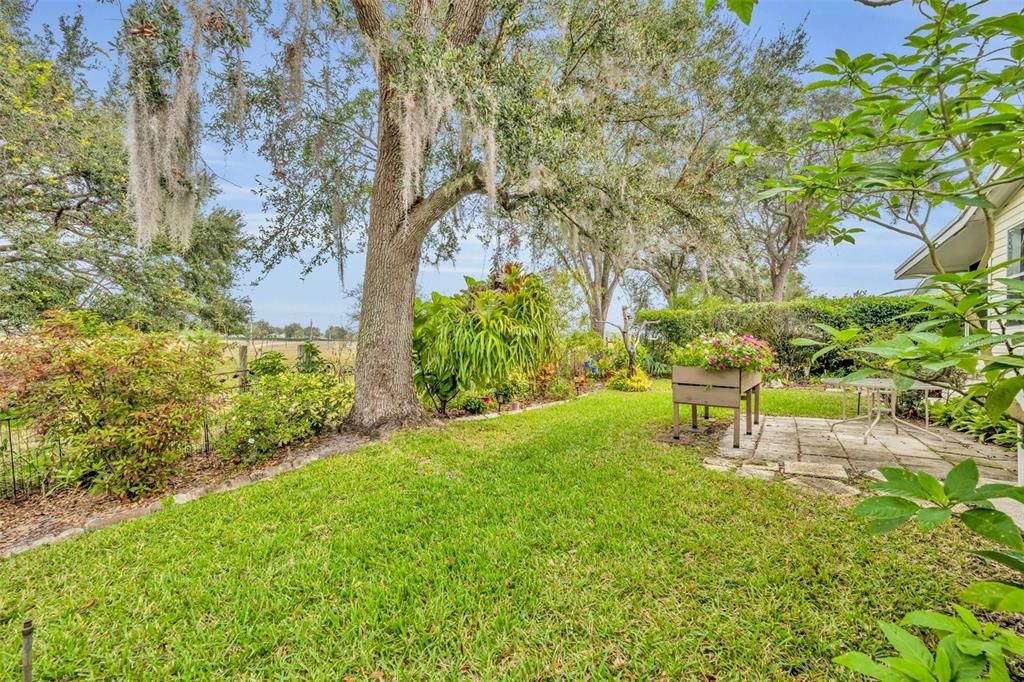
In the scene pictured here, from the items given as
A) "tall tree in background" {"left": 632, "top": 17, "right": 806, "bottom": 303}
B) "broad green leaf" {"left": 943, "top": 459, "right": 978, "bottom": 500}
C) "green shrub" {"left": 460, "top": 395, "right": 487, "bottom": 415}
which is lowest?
"green shrub" {"left": 460, "top": 395, "right": 487, "bottom": 415}

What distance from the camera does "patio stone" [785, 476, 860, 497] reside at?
2.95 metres

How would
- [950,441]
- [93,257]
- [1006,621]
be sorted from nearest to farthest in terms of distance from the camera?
[1006,621], [950,441], [93,257]

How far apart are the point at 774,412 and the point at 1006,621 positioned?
434 centimetres

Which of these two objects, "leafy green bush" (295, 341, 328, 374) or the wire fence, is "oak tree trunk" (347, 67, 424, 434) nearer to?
"leafy green bush" (295, 341, 328, 374)

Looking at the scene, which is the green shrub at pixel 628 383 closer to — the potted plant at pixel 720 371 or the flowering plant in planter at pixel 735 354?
the potted plant at pixel 720 371

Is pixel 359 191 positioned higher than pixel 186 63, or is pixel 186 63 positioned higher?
pixel 186 63

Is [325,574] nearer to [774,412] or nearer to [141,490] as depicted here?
[141,490]

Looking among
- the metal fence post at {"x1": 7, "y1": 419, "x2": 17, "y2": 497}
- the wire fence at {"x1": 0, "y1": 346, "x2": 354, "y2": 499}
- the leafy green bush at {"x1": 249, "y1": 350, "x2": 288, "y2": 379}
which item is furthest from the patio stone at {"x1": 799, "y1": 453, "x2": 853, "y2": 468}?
the metal fence post at {"x1": 7, "y1": 419, "x2": 17, "y2": 497}

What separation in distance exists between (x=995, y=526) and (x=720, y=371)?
3671 mm

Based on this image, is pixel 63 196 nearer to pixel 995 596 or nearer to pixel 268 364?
pixel 268 364

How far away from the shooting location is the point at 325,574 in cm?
218

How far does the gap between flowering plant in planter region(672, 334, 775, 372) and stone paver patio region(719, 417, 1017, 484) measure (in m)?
0.77

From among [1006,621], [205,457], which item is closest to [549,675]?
[1006,621]

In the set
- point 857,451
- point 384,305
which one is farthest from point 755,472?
point 384,305
